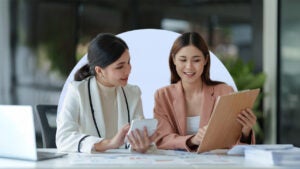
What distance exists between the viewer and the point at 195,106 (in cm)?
287

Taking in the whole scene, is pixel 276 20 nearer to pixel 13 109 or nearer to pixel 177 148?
pixel 177 148

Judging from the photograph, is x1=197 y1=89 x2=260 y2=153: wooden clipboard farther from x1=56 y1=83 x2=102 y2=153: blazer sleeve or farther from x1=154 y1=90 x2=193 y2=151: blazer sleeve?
x1=56 y1=83 x2=102 y2=153: blazer sleeve

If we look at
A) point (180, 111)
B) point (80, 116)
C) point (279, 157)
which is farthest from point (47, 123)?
point (279, 157)

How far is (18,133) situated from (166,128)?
87 centimetres

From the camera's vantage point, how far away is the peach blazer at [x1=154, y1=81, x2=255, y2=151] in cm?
282

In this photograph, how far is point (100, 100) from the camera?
2768mm

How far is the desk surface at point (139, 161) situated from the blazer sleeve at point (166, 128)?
171 mm

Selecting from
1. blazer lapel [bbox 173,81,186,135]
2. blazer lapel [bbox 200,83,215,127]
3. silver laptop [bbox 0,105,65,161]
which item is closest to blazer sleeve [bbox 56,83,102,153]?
silver laptop [bbox 0,105,65,161]

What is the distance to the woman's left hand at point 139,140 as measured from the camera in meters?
2.58

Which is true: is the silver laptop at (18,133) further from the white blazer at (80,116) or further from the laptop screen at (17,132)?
the white blazer at (80,116)

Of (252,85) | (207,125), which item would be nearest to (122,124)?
(207,125)

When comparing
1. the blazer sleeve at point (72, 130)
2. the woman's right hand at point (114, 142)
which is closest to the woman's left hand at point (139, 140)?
the woman's right hand at point (114, 142)

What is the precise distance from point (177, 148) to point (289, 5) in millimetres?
3879

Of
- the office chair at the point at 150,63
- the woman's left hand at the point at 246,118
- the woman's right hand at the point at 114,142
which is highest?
the office chair at the point at 150,63
